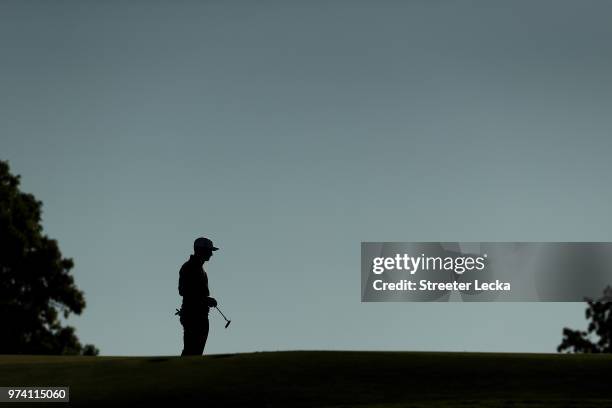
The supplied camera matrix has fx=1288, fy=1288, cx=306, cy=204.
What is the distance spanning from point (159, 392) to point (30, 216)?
151ft

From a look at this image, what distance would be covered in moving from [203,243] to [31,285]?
4214cm

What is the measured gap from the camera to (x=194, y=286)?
24484mm

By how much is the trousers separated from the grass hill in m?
0.79

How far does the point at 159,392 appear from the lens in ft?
67.8

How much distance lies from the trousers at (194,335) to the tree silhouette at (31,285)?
39287mm

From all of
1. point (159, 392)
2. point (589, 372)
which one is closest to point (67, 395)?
point (159, 392)

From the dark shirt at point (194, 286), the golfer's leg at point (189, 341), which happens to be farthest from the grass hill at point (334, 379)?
the dark shirt at point (194, 286)

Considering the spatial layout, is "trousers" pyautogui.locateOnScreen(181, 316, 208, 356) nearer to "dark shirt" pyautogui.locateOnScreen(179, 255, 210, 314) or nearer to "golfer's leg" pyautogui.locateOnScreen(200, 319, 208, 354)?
"golfer's leg" pyautogui.locateOnScreen(200, 319, 208, 354)

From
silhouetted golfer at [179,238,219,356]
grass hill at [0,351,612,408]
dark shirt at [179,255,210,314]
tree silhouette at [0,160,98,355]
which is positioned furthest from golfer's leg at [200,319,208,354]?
tree silhouette at [0,160,98,355]

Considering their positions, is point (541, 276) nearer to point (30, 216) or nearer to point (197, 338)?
point (30, 216)

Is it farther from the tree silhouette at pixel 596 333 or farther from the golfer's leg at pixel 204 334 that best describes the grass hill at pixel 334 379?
the tree silhouette at pixel 596 333

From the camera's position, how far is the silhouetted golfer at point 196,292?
24.3 meters

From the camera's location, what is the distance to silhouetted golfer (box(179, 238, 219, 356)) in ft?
79.8

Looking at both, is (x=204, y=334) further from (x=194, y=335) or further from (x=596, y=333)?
(x=596, y=333)
